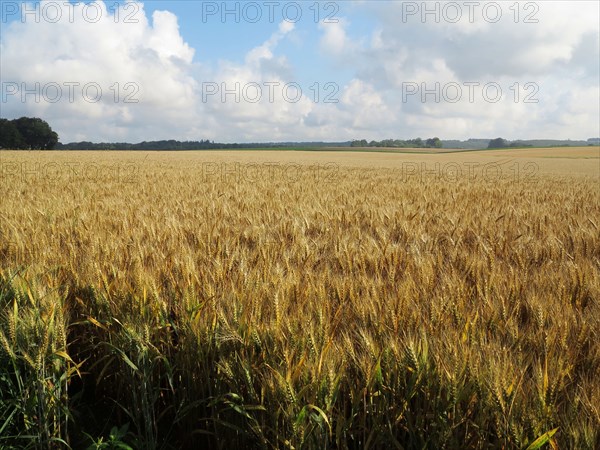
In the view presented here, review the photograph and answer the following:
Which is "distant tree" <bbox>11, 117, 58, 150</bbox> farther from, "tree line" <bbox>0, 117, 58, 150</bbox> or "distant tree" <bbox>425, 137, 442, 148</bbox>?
"distant tree" <bbox>425, 137, 442, 148</bbox>

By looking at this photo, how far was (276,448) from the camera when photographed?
126cm

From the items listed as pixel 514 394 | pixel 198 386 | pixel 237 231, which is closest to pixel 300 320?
pixel 198 386

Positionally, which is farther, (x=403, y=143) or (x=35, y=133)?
(x=403, y=143)

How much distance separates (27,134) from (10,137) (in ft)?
13.2

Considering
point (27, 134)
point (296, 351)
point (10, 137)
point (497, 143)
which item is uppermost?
point (27, 134)

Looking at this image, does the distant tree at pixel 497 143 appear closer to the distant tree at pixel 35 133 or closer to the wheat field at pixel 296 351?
the distant tree at pixel 35 133

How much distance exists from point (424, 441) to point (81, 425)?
1.42 metres

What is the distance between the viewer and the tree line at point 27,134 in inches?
2889

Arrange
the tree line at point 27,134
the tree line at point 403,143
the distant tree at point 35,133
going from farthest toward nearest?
1. the tree line at point 403,143
2. the distant tree at point 35,133
3. the tree line at point 27,134

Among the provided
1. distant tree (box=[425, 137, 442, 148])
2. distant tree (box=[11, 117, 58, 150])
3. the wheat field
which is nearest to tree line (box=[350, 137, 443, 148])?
distant tree (box=[425, 137, 442, 148])

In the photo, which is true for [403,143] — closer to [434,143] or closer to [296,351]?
[434,143]

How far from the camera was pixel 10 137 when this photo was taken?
240ft

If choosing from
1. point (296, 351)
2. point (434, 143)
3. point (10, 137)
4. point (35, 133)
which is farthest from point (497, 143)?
point (296, 351)

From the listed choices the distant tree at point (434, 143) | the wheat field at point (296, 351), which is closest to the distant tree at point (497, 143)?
the distant tree at point (434, 143)
